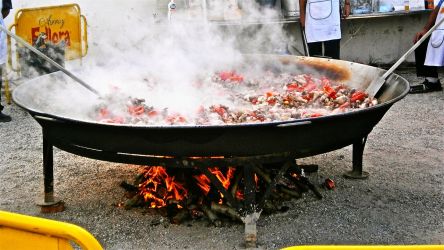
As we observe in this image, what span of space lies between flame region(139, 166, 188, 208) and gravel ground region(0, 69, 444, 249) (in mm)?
139

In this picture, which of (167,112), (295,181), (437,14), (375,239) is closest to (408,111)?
(437,14)

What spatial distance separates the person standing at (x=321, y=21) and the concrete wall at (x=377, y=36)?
2.00 m

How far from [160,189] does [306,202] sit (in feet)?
4.11

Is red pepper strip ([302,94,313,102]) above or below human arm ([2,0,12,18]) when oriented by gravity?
below

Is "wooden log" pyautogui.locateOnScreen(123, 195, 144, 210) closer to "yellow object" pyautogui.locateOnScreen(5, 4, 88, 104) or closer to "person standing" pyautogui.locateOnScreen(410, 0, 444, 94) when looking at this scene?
"yellow object" pyautogui.locateOnScreen(5, 4, 88, 104)

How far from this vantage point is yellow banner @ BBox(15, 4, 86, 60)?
8.30 metres

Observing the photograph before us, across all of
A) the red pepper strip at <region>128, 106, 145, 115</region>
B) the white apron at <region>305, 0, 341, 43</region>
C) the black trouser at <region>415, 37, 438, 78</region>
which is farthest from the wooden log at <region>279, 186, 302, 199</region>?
the black trouser at <region>415, 37, 438, 78</region>

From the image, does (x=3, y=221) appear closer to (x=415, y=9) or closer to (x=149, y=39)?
(x=149, y=39)

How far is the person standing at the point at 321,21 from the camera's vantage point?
827 cm

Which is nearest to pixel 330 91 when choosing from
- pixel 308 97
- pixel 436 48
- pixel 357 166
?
pixel 308 97

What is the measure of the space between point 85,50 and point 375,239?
685cm

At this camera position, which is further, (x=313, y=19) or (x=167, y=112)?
(x=313, y=19)

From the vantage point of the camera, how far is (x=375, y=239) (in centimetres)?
391

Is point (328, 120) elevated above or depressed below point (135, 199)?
above
